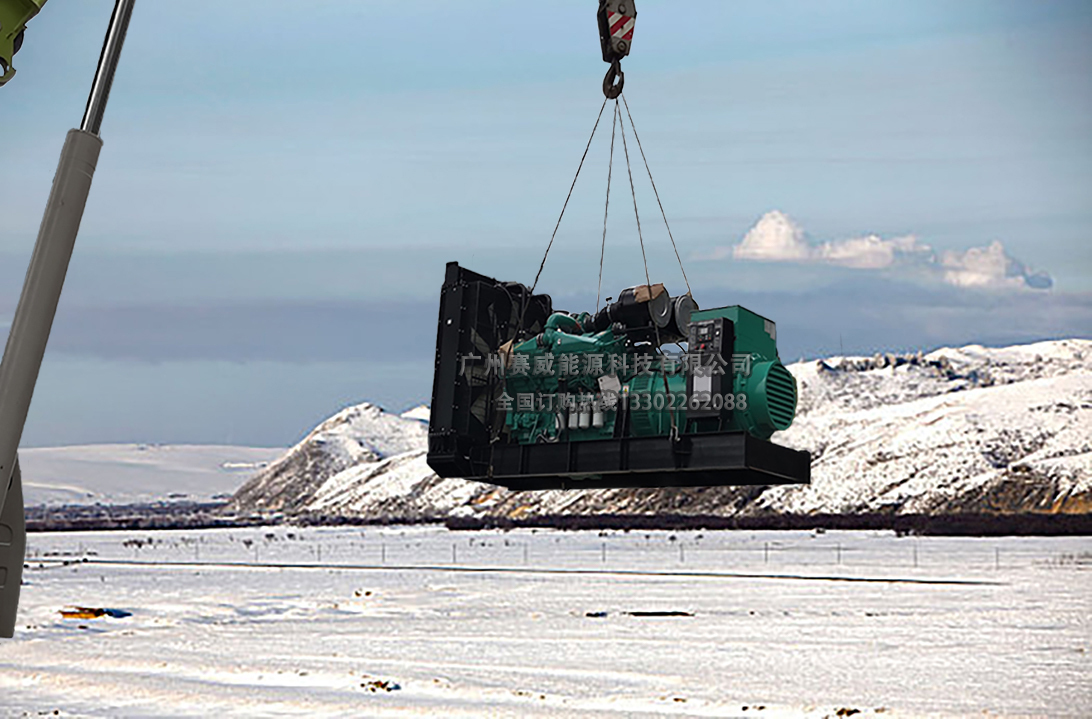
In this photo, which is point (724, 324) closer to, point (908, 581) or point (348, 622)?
point (348, 622)

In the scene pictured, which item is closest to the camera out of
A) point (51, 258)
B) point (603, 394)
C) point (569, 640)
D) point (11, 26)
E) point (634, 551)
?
point (51, 258)

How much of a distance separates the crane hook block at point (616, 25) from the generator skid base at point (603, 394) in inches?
110

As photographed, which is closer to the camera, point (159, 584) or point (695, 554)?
point (159, 584)

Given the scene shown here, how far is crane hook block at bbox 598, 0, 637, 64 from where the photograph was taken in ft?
43.2

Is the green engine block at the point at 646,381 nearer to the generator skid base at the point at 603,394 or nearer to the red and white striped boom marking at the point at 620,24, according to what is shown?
the generator skid base at the point at 603,394

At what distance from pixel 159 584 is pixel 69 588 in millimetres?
3895

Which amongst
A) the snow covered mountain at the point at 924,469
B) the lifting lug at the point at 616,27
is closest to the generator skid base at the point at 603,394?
the lifting lug at the point at 616,27

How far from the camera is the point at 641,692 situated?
22.1 m

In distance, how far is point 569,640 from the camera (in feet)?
97.1

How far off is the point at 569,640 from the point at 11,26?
1032 inches

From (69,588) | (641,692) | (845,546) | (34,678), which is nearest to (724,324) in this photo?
(641,692)

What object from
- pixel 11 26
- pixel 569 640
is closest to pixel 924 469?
pixel 569 640

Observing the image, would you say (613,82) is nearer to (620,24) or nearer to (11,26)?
(620,24)

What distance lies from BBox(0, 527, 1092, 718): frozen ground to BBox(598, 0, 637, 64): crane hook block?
38.5ft
